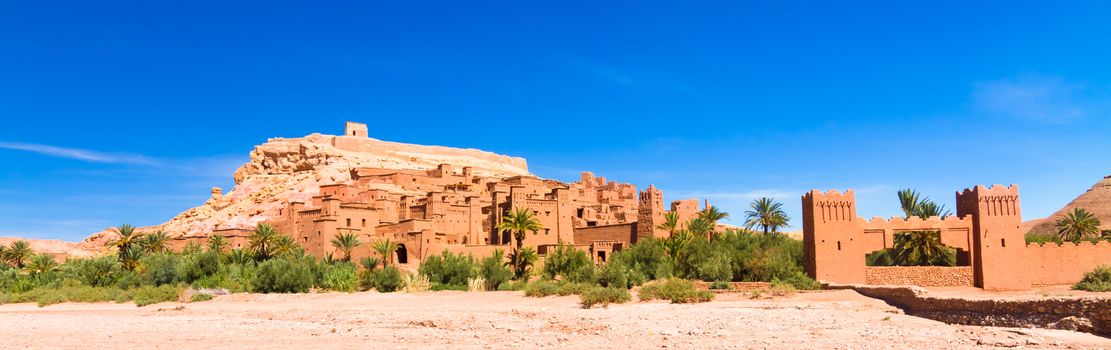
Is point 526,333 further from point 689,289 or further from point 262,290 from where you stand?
point 262,290

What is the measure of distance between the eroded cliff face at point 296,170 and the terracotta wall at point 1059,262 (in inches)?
1454

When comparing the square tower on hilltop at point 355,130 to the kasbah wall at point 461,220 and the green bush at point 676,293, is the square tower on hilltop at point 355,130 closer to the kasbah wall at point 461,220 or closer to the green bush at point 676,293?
the kasbah wall at point 461,220

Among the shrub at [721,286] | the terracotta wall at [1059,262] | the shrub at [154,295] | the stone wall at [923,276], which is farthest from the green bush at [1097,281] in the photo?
the shrub at [154,295]

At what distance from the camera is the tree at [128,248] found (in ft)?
127

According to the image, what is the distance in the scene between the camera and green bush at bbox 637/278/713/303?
2345cm

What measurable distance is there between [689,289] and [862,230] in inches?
276

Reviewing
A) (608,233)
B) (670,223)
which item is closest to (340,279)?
(670,223)

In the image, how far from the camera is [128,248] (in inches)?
1614

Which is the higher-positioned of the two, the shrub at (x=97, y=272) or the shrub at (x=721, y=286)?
the shrub at (x=97, y=272)

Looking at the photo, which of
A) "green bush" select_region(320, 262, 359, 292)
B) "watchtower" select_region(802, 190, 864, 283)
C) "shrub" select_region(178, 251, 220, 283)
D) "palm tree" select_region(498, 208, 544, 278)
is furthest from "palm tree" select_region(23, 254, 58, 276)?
"watchtower" select_region(802, 190, 864, 283)

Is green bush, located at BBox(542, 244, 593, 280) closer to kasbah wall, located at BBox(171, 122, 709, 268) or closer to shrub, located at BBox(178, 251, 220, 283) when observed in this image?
kasbah wall, located at BBox(171, 122, 709, 268)

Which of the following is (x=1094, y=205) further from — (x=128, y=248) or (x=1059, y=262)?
(x=128, y=248)

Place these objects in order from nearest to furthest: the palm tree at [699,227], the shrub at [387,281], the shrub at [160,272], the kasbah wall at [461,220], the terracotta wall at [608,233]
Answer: the shrub at [387,281]
the shrub at [160,272]
the palm tree at [699,227]
the kasbah wall at [461,220]
the terracotta wall at [608,233]

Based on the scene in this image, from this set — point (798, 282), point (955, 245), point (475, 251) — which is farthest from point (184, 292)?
point (955, 245)
